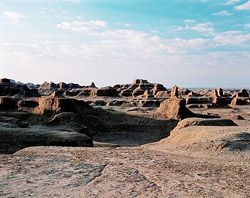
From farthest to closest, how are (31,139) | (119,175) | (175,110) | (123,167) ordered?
1. (175,110)
2. (31,139)
3. (123,167)
4. (119,175)

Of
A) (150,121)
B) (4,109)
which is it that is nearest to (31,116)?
(4,109)

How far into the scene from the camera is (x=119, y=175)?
5840 mm

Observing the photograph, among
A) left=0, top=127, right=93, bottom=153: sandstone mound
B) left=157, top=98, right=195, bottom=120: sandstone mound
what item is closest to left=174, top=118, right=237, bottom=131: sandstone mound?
left=0, top=127, right=93, bottom=153: sandstone mound

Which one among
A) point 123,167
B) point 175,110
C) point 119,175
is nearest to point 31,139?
point 123,167

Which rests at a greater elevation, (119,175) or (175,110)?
(175,110)

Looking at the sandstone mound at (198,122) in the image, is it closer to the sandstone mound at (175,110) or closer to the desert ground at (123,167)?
the desert ground at (123,167)

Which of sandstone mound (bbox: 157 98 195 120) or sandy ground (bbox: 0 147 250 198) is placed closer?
sandy ground (bbox: 0 147 250 198)

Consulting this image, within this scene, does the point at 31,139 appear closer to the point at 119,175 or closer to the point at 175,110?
the point at 119,175

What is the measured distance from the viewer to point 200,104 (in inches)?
1850

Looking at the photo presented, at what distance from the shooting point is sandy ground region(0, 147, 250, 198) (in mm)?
4879

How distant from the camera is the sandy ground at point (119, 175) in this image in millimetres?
4879

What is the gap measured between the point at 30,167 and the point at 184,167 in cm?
367

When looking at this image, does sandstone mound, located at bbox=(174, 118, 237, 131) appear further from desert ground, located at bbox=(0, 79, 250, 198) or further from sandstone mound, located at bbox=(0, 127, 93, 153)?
sandstone mound, located at bbox=(0, 127, 93, 153)

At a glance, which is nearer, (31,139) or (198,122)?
(31,139)
